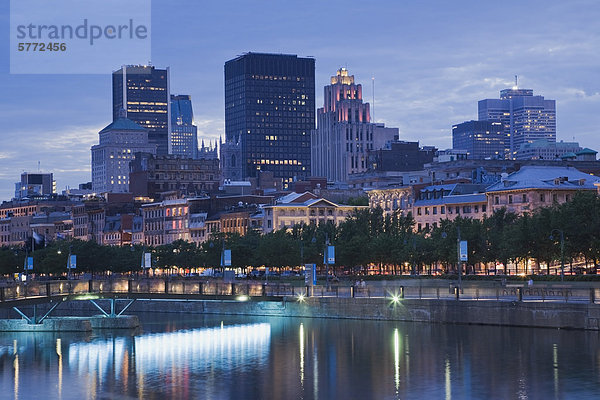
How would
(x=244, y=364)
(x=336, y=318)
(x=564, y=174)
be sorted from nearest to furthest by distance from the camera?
1. (x=244, y=364)
2. (x=336, y=318)
3. (x=564, y=174)

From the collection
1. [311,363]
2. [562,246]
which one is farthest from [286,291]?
[311,363]

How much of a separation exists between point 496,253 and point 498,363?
69.7 m

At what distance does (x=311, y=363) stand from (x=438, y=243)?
73.9 m

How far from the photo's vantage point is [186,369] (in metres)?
79.4

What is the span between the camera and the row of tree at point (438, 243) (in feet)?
429

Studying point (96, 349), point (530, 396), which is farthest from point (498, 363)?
point (96, 349)

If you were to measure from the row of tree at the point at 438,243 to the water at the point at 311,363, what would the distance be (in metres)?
31.0

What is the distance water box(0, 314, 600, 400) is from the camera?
68.1 meters

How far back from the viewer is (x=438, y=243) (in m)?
153

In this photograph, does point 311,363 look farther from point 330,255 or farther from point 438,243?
point 438,243

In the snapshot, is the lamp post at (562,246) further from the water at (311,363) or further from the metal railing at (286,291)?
the water at (311,363)

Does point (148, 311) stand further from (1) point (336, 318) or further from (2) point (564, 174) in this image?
(2) point (564, 174)

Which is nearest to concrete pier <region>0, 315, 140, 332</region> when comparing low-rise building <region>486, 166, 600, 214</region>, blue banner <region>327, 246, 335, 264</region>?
blue banner <region>327, 246, 335, 264</region>

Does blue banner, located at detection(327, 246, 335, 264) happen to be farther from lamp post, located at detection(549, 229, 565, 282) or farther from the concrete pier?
the concrete pier
